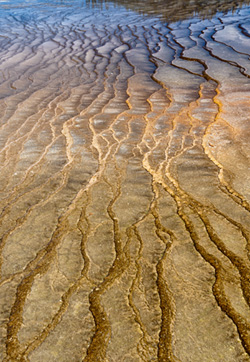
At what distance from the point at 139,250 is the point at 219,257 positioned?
48 centimetres

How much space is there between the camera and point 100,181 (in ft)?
9.25

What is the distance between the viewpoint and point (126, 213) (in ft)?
7.97

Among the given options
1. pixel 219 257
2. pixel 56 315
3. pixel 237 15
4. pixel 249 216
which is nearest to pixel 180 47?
pixel 237 15

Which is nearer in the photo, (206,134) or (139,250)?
(139,250)

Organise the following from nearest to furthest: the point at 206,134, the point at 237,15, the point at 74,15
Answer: the point at 206,134 < the point at 237,15 < the point at 74,15

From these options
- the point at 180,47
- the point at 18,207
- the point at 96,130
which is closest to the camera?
the point at 18,207

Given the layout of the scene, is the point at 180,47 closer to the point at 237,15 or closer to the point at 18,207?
the point at 237,15

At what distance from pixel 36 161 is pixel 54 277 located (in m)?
1.50

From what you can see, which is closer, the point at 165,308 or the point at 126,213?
the point at 165,308

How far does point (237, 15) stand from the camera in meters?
9.33

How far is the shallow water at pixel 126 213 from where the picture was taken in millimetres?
1598

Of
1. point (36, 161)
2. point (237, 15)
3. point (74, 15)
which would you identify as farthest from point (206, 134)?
point (74, 15)

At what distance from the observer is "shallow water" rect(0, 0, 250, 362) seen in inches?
62.9

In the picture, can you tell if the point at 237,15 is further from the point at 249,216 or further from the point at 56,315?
the point at 56,315
